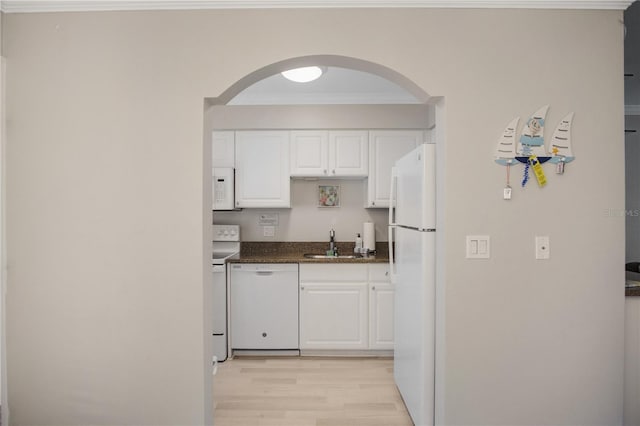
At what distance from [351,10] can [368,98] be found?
191 centimetres

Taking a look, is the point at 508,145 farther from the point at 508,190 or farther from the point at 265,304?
the point at 265,304

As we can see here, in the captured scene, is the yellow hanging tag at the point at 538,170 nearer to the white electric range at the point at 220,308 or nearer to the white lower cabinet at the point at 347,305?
the white lower cabinet at the point at 347,305

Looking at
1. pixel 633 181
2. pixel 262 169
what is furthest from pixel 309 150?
pixel 633 181

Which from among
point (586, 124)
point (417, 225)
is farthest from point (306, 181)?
point (586, 124)

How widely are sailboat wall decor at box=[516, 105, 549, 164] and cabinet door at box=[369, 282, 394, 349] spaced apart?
6.31ft

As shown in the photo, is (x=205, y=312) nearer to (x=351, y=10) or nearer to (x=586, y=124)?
(x=351, y=10)

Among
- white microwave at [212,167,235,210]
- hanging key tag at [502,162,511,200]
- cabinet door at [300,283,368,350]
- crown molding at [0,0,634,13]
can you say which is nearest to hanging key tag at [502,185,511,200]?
hanging key tag at [502,162,511,200]

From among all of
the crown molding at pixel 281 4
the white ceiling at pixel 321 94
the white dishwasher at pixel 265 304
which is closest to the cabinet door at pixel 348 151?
the white ceiling at pixel 321 94

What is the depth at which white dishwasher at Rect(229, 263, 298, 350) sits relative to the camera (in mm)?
3643

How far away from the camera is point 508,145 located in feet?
6.56

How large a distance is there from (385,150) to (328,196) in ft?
2.54

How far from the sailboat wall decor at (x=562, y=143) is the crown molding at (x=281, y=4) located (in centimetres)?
56

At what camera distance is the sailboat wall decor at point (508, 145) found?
1997 millimetres

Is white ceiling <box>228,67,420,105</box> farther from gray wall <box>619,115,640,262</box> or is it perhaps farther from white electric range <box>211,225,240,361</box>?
gray wall <box>619,115,640,262</box>
